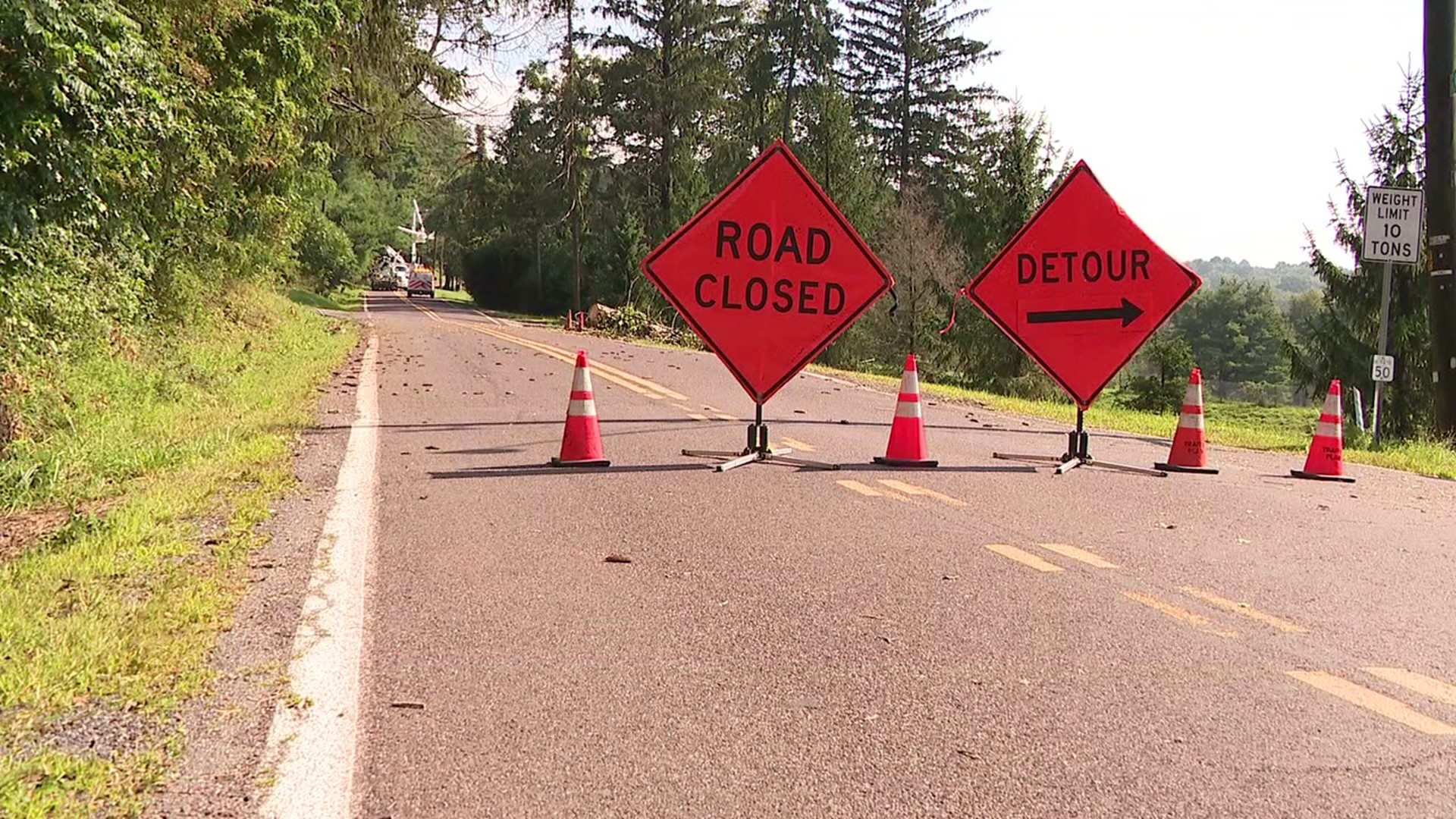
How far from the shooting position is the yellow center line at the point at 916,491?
24.0 feet

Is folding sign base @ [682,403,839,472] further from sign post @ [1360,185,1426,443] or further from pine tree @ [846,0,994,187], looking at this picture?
pine tree @ [846,0,994,187]

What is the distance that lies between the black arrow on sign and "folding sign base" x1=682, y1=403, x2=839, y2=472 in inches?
94.5

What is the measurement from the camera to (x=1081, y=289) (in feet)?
31.0

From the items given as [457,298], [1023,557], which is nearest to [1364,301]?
[1023,557]

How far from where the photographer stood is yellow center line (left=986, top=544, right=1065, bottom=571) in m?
5.57

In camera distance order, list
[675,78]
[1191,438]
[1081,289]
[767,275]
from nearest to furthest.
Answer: [767,275]
[1191,438]
[1081,289]
[675,78]

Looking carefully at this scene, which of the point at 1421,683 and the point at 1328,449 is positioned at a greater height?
the point at 1328,449

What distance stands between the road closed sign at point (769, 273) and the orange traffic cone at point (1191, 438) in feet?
9.08

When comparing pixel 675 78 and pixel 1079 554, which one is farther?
pixel 675 78

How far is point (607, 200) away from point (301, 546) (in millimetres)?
49522

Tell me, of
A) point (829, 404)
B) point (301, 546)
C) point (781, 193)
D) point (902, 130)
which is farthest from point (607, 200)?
point (301, 546)

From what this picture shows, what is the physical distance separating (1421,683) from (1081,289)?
19.2 feet

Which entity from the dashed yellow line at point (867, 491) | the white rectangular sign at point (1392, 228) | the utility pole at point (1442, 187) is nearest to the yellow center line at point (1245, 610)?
the dashed yellow line at point (867, 491)

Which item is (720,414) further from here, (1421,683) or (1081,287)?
(1421,683)
